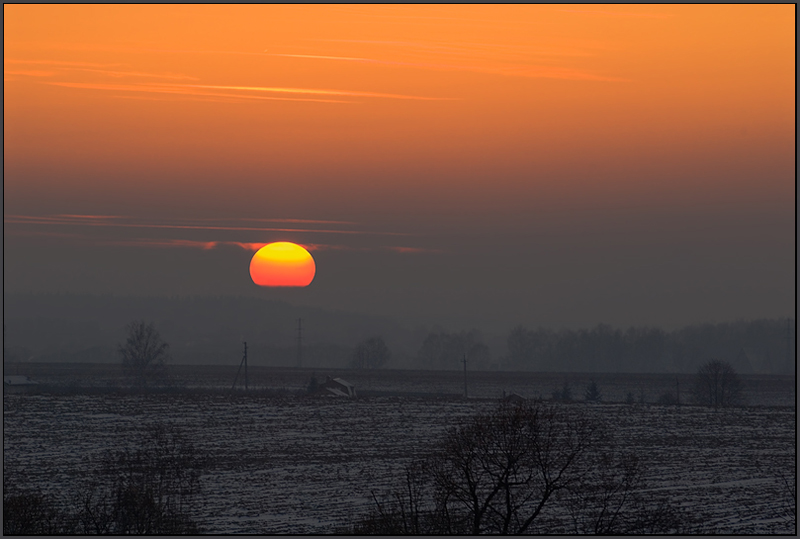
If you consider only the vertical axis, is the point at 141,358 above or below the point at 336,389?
above

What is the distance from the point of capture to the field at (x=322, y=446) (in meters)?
33.8

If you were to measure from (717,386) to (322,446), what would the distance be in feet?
163

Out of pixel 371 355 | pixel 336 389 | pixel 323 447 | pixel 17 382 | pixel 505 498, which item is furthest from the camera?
pixel 371 355

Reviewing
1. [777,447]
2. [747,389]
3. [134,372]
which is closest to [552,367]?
[747,389]

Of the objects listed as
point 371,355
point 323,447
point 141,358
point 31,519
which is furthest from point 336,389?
point 371,355

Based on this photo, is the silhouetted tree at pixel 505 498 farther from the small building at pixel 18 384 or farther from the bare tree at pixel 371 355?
the bare tree at pixel 371 355

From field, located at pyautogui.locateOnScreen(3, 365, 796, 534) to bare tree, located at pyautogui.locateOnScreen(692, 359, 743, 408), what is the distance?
12.5 metres

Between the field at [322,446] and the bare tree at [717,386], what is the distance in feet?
40.9

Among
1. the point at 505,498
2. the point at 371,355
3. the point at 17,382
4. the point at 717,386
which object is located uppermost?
the point at 371,355

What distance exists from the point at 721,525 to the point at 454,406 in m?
38.0

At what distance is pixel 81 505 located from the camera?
32469mm

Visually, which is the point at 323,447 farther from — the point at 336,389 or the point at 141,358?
the point at 141,358

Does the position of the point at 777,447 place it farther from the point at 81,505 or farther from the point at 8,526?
the point at 8,526

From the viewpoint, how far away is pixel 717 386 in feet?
270
